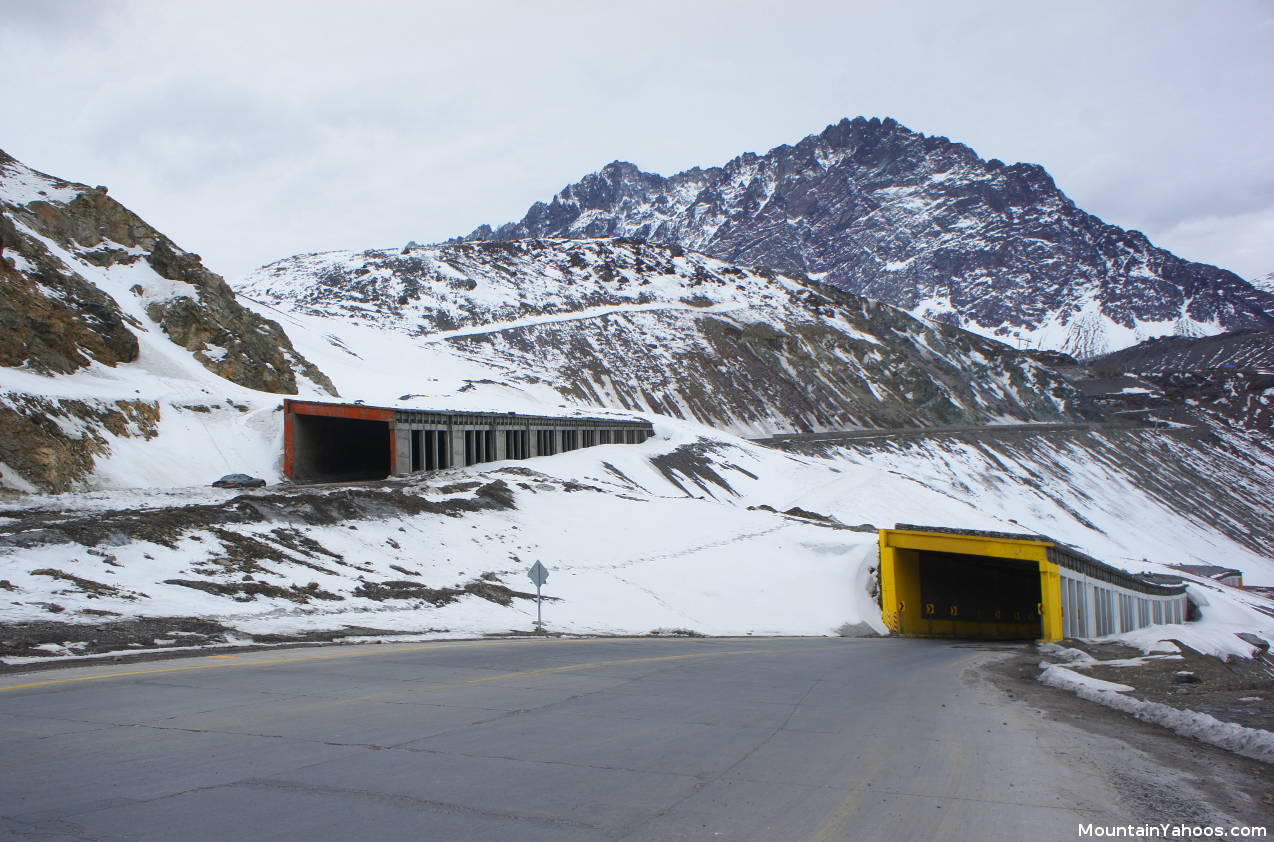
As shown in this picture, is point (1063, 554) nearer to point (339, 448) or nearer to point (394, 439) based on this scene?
point (394, 439)

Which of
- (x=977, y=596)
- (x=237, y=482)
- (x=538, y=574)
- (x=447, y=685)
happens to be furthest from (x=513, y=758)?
(x=977, y=596)

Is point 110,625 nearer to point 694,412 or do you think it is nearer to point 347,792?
point 347,792

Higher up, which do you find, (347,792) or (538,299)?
(538,299)

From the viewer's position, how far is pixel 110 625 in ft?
49.9

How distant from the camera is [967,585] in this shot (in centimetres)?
3528

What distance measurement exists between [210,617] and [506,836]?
13.7 metres

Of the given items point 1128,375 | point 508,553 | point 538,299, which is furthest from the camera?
point 1128,375

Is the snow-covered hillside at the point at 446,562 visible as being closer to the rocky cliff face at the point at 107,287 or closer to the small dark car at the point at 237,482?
the small dark car at the point at 237,482

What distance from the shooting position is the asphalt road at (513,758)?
592 centimetres

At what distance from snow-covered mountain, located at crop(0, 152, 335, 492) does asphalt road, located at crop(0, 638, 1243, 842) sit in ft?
72.2

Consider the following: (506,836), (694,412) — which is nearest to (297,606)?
(506,836)

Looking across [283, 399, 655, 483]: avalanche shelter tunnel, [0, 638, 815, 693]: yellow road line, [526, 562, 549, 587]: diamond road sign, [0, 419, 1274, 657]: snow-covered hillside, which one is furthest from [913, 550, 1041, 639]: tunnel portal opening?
[283, 399, 655, 483]: avalanche shelter tunnel

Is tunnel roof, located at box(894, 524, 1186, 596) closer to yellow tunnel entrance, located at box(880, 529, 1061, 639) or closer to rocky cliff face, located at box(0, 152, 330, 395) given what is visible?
yellow tunnel entrance, located at box(880, 529, 1061, 639)

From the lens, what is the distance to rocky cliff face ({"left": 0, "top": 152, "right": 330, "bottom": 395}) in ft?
122
